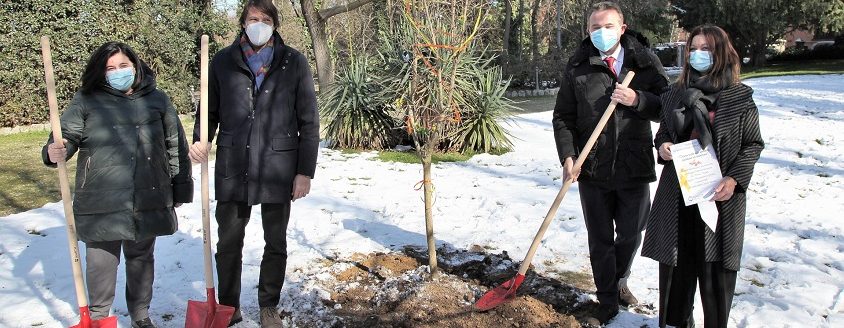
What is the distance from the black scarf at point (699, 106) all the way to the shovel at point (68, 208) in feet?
8.91

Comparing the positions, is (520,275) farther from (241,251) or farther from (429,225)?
(241,251)

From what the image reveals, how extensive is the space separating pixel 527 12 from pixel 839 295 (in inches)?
1178

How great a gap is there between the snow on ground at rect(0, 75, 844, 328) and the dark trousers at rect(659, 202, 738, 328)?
36 centimetres

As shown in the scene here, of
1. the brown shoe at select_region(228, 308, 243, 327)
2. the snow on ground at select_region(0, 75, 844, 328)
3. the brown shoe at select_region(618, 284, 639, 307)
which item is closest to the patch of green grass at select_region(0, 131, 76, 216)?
the snow on ground at select_region(0, 75, 844, 328)

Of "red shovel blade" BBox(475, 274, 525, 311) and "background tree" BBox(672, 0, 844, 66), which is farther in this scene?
"background tree" BBox(672, 0, 844, 66)

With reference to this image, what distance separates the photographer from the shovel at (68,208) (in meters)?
2.74

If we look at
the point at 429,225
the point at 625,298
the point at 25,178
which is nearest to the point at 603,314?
the point at 625,298

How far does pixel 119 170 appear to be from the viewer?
10.7 ft

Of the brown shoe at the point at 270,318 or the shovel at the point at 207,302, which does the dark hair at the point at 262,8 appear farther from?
the brown shoe at the point at 270,318

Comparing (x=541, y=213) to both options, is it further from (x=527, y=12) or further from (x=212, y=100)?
(x=527, y=12)

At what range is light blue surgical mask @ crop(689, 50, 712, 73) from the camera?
114 inches

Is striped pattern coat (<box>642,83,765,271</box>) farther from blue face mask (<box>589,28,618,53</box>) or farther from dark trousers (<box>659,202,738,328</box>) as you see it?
blue face mask (<box>589,28,618,53</box>)

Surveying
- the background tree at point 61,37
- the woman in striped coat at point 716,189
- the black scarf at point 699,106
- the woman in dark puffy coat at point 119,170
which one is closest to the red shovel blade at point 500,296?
the woman in striped coat at point 716,189

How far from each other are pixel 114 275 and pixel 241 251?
651 mm
